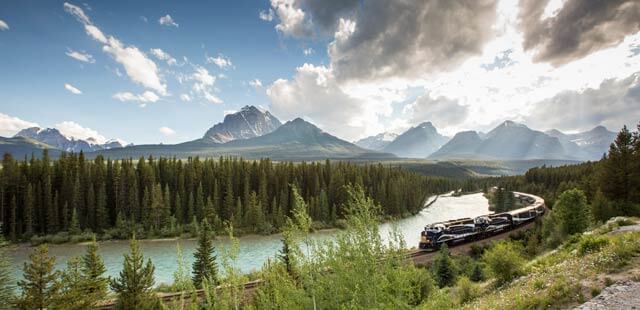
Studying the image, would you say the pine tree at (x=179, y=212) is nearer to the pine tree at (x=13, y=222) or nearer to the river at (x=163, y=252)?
the river at (x=163, y=252)

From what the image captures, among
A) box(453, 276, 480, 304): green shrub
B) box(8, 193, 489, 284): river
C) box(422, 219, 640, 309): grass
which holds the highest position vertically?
box(422, 219, 640, 309): grass

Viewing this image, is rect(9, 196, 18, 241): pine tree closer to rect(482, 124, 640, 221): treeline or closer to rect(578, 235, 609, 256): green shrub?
rect(578, 235, 609, 256): green shrub

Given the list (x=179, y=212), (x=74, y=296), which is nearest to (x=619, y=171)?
(x=74, y=296)

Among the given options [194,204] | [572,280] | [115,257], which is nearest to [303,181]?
[194,204]

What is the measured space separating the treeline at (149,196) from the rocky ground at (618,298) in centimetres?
4306

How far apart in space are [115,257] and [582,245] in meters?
56.7

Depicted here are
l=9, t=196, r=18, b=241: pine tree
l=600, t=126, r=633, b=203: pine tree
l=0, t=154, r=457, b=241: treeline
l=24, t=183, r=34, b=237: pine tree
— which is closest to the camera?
l=600, t=126, r=633, b=203: pine tree

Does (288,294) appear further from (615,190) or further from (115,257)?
(615,190)

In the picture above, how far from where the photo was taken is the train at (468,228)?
130 feet

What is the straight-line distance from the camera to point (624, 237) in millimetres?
16672

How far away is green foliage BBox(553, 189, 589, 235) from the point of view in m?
31.6

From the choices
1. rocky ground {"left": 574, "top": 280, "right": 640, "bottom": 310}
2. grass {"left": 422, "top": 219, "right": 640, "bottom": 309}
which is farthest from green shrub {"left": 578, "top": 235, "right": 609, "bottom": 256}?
rocky ground {"left": 574, "top": 280, "right": 640, "bottom": 310}

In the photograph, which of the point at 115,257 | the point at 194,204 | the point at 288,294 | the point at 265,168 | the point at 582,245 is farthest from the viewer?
the point at 265,168

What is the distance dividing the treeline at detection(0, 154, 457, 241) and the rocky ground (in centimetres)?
4306
